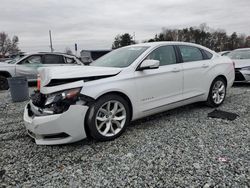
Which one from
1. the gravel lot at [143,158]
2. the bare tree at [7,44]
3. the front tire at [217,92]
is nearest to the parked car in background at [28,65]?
the gravel lot at [143,158]

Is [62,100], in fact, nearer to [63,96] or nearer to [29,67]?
[63,96]

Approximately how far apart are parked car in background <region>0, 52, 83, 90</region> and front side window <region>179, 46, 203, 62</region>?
628cm

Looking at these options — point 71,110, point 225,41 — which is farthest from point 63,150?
point 225,41

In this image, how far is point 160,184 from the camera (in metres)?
2.27

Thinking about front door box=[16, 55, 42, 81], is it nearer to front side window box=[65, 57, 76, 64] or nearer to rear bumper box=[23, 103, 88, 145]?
front side window box=[65, 57, 76, 64]

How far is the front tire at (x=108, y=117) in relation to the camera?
10.1ft

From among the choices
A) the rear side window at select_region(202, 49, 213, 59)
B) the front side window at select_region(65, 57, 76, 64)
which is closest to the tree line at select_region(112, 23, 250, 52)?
the front side window at select_region(65, 57, 76, 64)

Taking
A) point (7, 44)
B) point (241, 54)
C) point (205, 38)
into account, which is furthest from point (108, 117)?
point (7, 44)

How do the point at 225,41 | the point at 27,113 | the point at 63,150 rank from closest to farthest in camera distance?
the point at 63,150 < the point at 27,113 < the point at 225,41

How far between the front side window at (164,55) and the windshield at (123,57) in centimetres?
21

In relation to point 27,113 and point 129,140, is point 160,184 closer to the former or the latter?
point 129,140

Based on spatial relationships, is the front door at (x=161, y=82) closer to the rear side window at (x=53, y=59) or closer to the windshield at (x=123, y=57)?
the windshield at (x=123, y=57)

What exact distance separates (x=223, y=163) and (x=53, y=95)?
2.34m

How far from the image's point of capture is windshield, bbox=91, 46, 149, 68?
373cm
